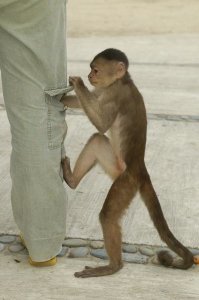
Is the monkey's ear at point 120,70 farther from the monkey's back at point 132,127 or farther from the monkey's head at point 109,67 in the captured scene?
the monkey's back at point 132,127

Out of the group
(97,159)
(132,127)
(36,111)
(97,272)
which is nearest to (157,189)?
(97,159)

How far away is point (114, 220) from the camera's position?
3311mm

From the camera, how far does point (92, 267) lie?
343 cm

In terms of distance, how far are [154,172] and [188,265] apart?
1.59 meters

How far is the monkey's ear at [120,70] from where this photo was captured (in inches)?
137

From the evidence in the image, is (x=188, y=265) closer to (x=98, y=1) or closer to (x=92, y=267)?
(x=92, y=267)


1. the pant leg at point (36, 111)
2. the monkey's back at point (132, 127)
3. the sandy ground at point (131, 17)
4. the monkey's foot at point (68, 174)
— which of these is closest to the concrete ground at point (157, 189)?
the pant leg at point (36, 111)

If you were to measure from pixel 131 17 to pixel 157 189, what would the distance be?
37.3 feet

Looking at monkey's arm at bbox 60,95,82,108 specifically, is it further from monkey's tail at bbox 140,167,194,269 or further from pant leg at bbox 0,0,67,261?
monkey's tail at bbox 140,167,194,269

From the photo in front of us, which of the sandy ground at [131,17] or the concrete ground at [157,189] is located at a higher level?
the sandy ground at [131,17]

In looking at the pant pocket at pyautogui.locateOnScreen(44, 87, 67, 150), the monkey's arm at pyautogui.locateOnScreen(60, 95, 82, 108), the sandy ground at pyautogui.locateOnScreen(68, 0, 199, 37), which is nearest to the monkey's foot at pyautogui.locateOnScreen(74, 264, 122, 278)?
the pant pocket at pyautogui.locateOnScreen(44, 87, 67, 150)

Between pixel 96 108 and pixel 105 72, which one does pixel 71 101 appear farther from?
pixel 105 72

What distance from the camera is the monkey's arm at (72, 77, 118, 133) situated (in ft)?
11.3

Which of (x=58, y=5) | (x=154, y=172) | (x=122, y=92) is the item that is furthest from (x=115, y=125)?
(x=154, y=172)
